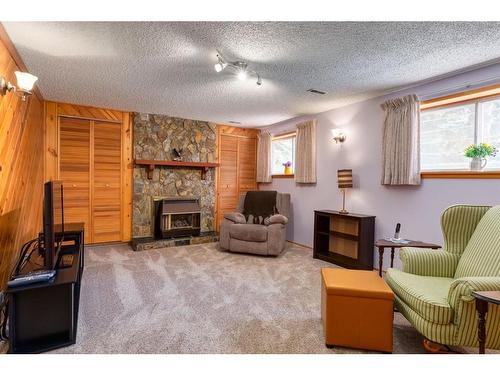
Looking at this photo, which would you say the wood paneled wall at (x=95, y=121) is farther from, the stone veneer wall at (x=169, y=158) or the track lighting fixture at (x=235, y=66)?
the track lighting fixture at (x=235, y=66)

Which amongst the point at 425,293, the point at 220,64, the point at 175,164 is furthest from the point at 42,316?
the point at 175,164

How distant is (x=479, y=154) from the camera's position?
8.45ft

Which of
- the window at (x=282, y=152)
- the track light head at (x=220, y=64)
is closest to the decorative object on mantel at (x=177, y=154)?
the window at (x=282, y=152)

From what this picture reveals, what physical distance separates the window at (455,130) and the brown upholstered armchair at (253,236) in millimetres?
2115

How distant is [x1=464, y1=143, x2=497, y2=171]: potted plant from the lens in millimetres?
2549

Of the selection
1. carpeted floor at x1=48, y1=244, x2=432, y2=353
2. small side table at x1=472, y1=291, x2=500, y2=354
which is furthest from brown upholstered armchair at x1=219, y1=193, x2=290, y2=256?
small side table at x1=472, y1=291, x2=500, y2=354

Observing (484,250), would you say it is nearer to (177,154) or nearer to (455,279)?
(455,279)

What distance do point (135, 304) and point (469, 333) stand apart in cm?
251

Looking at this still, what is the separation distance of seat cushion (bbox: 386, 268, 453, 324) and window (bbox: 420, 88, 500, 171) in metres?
1.52

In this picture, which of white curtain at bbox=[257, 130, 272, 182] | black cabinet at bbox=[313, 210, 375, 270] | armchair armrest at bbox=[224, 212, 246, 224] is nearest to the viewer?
black cabinet at bbox=[313, 210, 375, 270]

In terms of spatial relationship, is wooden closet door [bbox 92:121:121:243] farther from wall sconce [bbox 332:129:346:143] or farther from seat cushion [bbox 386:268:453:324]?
seat cushion [bbox 386:268:453:324]

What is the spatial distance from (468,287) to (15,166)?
3.81m

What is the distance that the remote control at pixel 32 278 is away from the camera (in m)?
1.67
